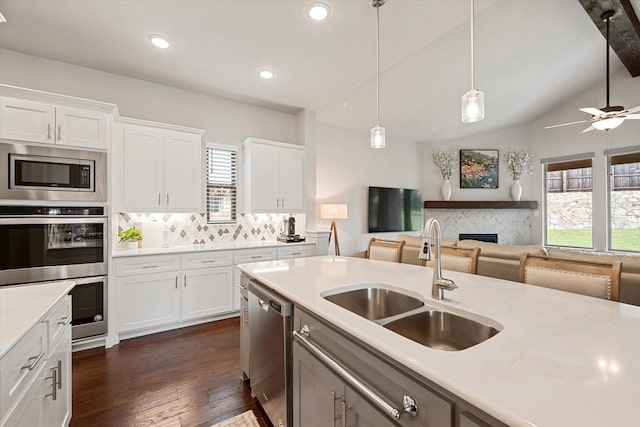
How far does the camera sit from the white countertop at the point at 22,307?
99 cm

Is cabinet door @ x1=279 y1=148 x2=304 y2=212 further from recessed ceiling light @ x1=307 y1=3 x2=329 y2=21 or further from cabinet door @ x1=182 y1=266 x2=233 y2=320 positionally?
recessed ceiling light @ x1=307 y1=3 x2=329 y2=21

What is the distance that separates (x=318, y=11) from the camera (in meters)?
2.45

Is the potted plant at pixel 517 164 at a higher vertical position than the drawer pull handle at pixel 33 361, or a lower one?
higher

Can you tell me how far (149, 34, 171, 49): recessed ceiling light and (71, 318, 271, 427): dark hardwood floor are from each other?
122 inches

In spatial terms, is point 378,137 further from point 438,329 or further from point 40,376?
point 40,376

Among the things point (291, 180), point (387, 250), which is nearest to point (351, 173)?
point (291, 180)

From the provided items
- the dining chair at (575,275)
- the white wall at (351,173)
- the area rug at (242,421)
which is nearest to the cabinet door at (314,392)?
the area rug at (242,421)

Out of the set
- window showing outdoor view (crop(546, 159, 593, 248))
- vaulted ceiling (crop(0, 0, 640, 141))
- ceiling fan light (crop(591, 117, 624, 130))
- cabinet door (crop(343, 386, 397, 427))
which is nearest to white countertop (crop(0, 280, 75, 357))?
cabinet door (crop(343, 386, 397, 427))

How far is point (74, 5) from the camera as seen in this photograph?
230cm

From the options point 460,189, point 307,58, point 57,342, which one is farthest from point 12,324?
point 460,189

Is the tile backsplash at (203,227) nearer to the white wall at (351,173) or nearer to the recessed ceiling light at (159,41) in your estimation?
→ the white wall at (351,173)

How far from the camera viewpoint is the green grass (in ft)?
17.4

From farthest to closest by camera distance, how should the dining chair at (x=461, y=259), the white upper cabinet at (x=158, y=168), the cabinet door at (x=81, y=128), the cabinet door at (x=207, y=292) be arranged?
the cabinet door at (x=207, y=292), the white upper cabinet at (x=158, y=168), the cabinet door at (x=81, y=128), the dining chair at (x=461, y=259)

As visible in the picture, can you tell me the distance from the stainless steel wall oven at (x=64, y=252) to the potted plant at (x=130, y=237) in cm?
43
